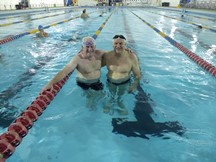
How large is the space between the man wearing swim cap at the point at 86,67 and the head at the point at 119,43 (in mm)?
320

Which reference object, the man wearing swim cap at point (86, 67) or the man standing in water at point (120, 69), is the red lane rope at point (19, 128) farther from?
the man standing in water at point (120, 69)

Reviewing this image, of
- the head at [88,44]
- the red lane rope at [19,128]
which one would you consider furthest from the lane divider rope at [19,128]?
the head at [88,44]

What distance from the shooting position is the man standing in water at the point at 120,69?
355 centimetres

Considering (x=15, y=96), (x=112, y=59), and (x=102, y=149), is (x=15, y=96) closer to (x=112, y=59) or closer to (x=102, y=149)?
(x=112, y=59)

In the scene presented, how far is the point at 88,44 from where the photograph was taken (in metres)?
3.27

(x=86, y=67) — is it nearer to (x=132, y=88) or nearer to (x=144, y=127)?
(x=132, y=88)

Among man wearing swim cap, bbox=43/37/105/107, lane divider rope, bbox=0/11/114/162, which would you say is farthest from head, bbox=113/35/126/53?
lane divider rope, bbox=0/11/114/162

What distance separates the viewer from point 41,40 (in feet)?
27.2

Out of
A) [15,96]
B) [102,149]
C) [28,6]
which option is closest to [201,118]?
[102,149]

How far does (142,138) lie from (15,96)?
2.31 meters

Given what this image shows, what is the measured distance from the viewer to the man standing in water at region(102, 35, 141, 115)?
11.6 ft

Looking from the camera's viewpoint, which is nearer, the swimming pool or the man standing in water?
the swimming pool

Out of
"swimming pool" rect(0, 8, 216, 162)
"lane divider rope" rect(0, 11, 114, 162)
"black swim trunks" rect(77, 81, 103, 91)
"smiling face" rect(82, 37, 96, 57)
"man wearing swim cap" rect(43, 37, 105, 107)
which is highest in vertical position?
"smiling face" rect(82, 37, 96, 57)

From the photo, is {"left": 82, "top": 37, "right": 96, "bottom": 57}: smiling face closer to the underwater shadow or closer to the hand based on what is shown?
the hand
